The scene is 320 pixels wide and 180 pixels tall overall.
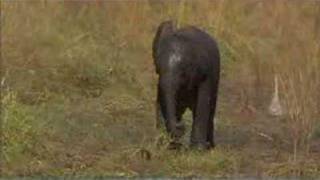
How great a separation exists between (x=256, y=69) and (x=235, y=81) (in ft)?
0.75

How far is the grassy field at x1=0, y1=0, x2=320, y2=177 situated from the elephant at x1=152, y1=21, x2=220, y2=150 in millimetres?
149

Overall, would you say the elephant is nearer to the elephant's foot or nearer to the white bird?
the elephant's foot

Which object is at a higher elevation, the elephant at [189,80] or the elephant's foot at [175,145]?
the elephant at [189,80]

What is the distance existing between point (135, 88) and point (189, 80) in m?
2.50

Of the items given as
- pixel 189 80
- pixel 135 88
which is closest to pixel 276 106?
pixel 135 88

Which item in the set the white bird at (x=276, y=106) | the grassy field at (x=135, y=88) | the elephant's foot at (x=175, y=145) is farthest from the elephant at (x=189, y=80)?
the white bird at (x=276, y=106)

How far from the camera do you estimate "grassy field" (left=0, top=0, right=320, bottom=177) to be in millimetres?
7066

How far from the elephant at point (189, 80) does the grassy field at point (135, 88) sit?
0.49ft

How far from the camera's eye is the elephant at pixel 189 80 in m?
7.34

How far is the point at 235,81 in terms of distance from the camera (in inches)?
403

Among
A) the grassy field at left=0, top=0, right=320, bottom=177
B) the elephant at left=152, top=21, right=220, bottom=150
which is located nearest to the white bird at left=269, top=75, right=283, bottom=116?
the grassy field at left=0, top=0, right=320, bottom=177

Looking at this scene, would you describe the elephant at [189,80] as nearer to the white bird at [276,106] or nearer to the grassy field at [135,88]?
the grassy field at [135,88]

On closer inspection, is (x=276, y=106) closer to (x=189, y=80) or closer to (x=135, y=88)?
(x=135, y=88)

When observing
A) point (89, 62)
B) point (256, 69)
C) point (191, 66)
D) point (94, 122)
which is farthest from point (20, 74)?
point (191, 66)
